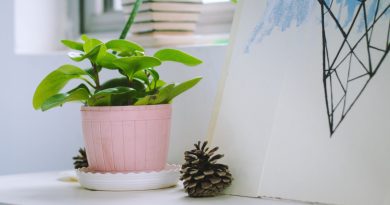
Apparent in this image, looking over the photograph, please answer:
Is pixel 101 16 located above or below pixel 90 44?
above

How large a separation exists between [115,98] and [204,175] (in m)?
0.21

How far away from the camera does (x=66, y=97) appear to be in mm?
1041

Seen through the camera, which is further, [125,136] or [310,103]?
[125,136]

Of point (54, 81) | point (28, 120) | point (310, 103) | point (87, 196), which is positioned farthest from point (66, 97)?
point (28, 120)

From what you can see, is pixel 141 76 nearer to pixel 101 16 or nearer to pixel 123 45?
pixel 123 45

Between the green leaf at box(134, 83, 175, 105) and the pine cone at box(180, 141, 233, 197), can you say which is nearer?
the pine cone at box(180, 141, 233, 197)

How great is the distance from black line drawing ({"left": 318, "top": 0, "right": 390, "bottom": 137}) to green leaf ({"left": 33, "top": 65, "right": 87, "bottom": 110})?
0.38 meters

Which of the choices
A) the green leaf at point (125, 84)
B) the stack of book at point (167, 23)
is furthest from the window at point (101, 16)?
the green leaf at point (125, 84)

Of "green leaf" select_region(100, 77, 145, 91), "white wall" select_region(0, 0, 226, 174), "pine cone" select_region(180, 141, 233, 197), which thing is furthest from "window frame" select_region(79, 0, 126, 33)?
"pine cone" select_region(180, 141, 233, 197)

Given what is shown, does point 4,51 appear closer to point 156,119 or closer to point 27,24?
point 27,24

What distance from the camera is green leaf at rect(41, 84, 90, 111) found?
40.3 inches

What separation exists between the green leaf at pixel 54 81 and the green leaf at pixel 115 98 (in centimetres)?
5

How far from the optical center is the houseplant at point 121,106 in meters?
1.05

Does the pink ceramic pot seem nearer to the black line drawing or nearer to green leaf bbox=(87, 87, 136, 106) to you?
green leaf bbox=(87, 87, 136, 106)
